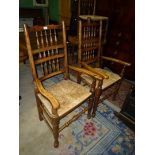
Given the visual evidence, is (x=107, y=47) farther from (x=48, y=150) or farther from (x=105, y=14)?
(x=48, y=150)

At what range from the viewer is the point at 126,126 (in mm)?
1972

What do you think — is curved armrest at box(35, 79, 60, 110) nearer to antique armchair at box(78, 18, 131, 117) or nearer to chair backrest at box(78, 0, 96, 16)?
antique armchair at box(78, 18, 131, 117)

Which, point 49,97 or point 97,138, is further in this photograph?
point 97,138

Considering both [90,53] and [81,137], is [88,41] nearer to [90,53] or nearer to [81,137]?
[90,53]

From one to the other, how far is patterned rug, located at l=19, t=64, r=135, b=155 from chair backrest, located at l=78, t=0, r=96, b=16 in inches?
94.7

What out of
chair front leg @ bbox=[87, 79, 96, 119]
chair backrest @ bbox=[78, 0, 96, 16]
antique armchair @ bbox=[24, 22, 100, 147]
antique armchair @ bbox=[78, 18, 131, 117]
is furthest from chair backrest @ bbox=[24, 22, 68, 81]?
chair backrest @ bbox=[78, 0, 96, 16]

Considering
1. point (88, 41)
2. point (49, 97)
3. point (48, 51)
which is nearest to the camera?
point (49, 97)

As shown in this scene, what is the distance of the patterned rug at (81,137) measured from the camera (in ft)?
5.28

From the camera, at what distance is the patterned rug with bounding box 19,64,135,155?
1.61 m

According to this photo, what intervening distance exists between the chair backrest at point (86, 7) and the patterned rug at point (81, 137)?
2.41 metres

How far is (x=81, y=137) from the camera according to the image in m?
1.76

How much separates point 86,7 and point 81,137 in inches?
113

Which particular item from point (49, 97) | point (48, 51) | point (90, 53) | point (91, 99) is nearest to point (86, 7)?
point (90, 53)

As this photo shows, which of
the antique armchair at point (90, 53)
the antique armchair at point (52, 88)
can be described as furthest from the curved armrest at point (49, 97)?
the antique armchair at point (90, 53)
